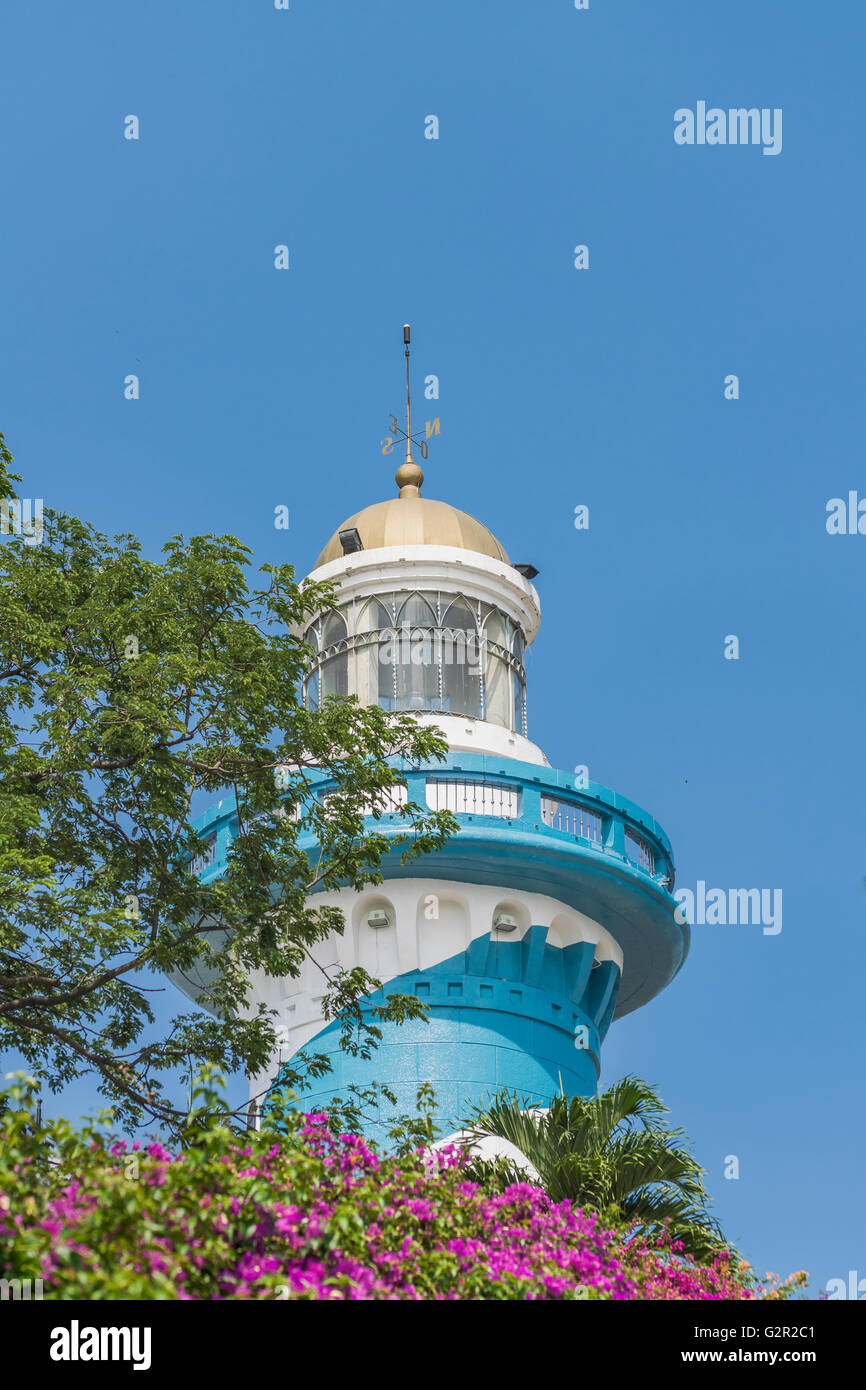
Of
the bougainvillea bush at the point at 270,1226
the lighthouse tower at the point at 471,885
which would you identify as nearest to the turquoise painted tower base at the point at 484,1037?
the lighthouse tower at the point at 471,885

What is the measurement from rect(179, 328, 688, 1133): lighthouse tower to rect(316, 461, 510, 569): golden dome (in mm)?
34

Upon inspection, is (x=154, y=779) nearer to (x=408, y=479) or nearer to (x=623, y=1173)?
(x=623, y=1173)

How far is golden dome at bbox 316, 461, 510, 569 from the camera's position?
84.3 ft

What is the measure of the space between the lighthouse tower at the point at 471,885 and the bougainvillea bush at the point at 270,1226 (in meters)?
8.28

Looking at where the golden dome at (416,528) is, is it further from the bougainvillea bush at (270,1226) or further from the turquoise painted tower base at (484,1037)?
the bougainvillea bush at (270,1226)

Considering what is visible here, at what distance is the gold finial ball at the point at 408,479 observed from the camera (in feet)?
89.7

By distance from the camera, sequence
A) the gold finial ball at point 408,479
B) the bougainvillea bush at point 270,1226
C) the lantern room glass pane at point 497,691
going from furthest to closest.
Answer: the gold finial ball at point 408,479
the lantern room glass pane at point 497,691
the bougainvillea bush at point 270,1226

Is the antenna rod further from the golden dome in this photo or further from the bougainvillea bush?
the bougainvillea bush

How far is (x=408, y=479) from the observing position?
27453 mm

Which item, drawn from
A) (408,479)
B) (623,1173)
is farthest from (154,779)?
(408,479)

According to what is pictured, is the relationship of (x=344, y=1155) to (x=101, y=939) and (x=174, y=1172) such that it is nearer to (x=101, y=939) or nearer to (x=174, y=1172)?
(x=174, y=1172)

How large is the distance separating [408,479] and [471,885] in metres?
6.87

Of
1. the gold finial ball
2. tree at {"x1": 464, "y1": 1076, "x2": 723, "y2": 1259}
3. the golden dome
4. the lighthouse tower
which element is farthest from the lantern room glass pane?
tree at {"x1": 464, "y1": 1076, "x2": 723, "y2": 1259}
